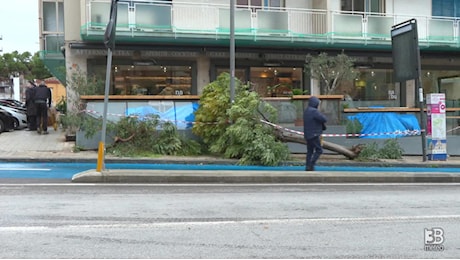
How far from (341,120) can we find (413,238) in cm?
977

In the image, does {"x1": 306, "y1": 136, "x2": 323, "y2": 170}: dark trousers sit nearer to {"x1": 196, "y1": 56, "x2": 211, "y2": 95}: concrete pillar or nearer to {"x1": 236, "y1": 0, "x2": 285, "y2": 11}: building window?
{"x1": 196, "y1": 56, "x2": 211, "y2": 95}: concrete pillar

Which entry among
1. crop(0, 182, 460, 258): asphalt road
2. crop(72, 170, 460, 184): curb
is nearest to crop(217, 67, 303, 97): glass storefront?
crop(72, 170, 460, 184): curb

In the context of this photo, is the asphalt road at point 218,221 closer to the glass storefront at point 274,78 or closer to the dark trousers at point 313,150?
the dark trousers at point 313,150

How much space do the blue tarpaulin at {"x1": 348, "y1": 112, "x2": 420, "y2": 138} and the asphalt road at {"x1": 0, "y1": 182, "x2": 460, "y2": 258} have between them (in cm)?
609

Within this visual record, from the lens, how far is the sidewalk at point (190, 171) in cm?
993

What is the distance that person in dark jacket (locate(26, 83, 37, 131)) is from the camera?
17125 mm

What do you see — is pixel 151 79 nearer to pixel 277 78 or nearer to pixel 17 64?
pixel 277 78

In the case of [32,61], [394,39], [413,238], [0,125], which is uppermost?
[32,61]

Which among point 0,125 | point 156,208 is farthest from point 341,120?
point 0,125

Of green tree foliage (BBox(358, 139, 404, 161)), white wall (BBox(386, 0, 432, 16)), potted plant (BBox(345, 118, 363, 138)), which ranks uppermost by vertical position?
white wall (BBox(386, 0, 432, 16))

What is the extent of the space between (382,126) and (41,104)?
1200 centimetres

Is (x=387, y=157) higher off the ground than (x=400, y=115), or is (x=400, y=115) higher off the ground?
(x=400, y=115)

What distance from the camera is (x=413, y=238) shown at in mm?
5797

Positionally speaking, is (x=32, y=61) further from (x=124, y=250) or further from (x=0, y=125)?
(x=124, y=250)
